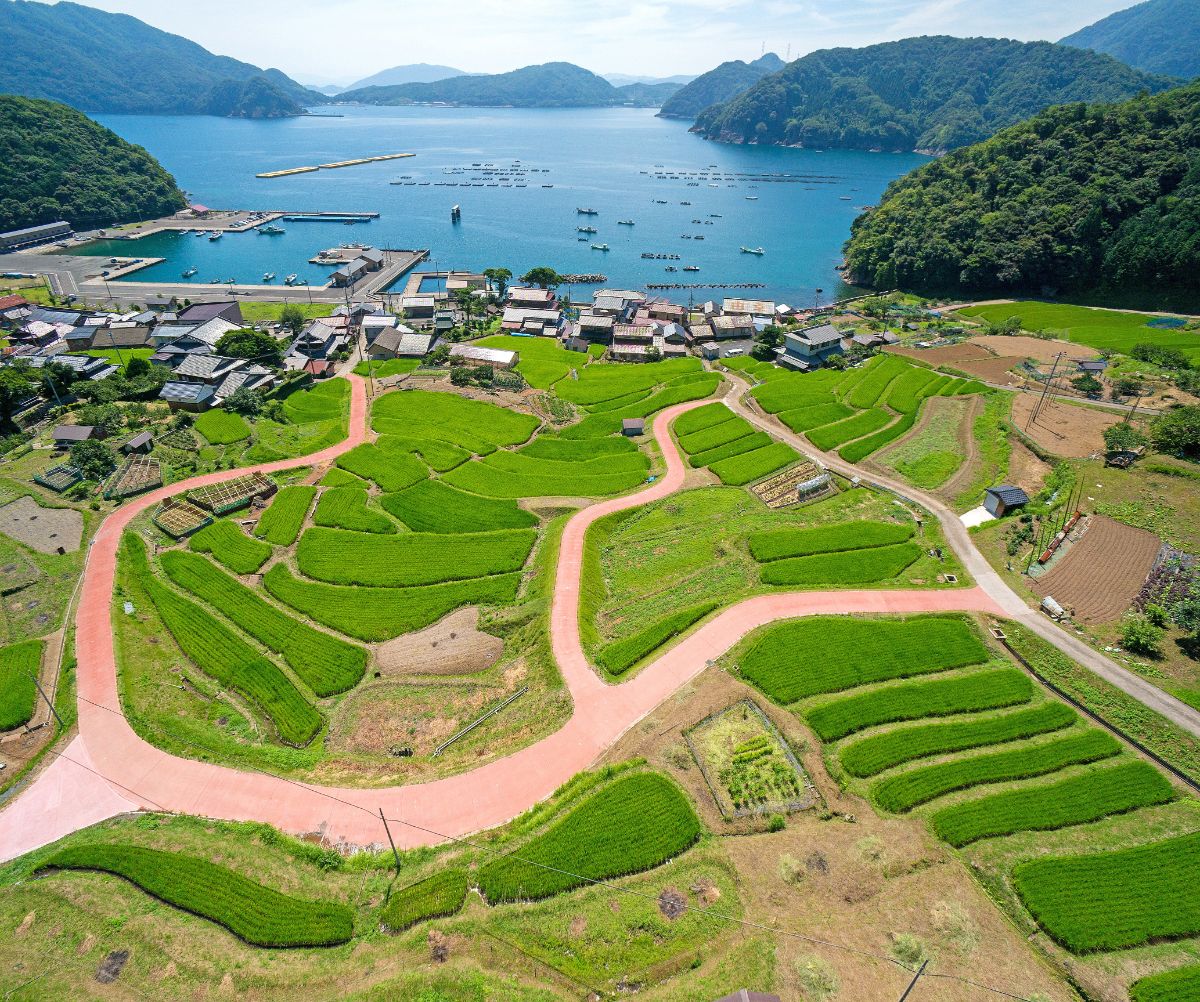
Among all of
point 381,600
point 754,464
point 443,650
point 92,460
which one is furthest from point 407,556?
point 754,464

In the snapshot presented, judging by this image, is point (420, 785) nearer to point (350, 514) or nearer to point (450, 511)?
point (450, 511)

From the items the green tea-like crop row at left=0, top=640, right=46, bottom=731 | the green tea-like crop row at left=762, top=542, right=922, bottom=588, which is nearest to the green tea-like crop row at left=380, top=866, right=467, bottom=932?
the green tea-like crop row at left=0, top=640, right=46, bottom=731

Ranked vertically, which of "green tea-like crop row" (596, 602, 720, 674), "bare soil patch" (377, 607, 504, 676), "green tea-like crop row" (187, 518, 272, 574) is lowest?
"bare soil patch" (377, 607, 504, 676)

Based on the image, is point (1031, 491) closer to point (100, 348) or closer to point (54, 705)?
point (54, 705)

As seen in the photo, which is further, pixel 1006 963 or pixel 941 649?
pixel 941 649

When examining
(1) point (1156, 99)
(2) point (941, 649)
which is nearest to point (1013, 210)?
(1) point (1156, 99)

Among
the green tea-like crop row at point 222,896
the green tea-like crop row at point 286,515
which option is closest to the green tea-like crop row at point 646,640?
the green tea-like crop row at point 222,896

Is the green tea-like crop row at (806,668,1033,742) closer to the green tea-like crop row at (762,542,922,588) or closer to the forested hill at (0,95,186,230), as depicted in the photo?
the green tea-like crop row at (762,542,922,588)
